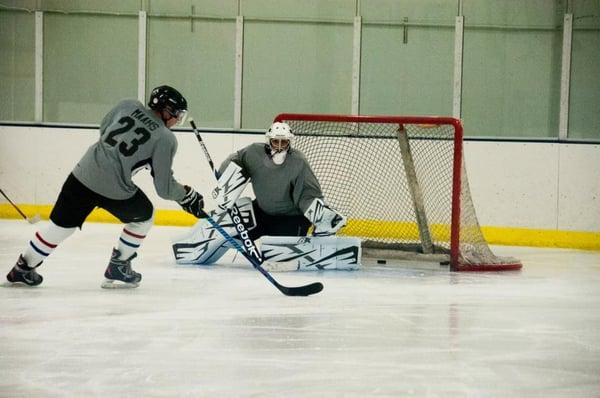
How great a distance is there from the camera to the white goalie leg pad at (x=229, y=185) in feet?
21.6

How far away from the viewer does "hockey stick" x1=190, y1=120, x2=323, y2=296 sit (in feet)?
17.7

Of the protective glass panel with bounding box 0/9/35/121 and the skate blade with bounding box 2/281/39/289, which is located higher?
the protective glass panel with bounding box 0/9/35/121

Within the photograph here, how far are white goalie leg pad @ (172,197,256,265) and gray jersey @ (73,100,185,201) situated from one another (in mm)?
1392

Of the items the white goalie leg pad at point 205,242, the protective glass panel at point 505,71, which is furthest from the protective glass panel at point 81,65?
the white goalie leg pad at point 205,242

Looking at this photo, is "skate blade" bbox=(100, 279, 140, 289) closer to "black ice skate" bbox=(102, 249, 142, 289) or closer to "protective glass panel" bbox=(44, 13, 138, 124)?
"black ice skate" bbox=(102, 249, 142, 289)

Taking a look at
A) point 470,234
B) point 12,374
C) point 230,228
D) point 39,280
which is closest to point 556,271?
point 470,234

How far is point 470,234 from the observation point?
6.90 meters

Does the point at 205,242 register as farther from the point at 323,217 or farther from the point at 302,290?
the point at 302,290

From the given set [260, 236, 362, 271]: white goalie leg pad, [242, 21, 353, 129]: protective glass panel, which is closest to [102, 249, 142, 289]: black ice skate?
[260, 236, 362, 271]: white goalie leg pad

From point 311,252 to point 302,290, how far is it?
1086 mm

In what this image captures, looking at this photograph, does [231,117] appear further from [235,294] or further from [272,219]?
[235,294]

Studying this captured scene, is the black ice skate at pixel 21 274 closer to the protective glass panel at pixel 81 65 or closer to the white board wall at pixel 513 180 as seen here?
the white board wall at pixel 513 180

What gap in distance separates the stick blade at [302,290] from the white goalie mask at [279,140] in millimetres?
1326

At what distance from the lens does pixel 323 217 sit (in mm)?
6457
